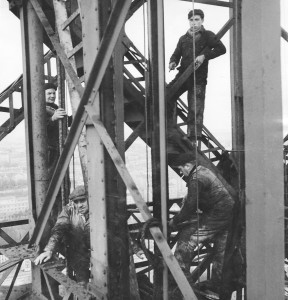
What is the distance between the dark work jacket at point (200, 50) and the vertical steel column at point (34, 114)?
2.24 metres

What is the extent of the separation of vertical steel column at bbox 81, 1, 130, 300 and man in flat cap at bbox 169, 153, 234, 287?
123 cm

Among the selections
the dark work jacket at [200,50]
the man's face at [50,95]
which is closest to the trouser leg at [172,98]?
the dark work jacket at [200,50]

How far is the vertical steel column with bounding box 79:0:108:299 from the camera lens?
3.34 meters

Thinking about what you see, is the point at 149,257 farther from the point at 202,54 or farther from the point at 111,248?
the point at 202,54

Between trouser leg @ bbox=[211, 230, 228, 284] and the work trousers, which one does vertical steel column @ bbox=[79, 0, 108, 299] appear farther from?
trouser leg @ bbox=[211, 230, 228, 284]

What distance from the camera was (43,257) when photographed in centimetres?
433

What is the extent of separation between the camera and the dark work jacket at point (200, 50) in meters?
5.40

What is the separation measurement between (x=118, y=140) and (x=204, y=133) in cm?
409

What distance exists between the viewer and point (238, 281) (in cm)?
420

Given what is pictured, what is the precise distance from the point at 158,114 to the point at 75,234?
9.22ft

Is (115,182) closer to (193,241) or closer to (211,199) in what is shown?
(211,199)

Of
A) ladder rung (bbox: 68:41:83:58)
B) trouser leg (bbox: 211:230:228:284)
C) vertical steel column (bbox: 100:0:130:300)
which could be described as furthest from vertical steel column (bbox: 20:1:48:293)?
trouser leg (bbox: 211:230:228:284)

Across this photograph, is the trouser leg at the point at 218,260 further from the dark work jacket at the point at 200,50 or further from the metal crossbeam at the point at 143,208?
the dark work jacket at the point at 200,50

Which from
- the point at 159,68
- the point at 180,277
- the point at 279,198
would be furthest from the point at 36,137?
the point at 279,198
